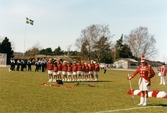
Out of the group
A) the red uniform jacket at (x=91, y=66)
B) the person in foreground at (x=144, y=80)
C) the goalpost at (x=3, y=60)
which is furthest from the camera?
the goalpost at (x=3, y=60)

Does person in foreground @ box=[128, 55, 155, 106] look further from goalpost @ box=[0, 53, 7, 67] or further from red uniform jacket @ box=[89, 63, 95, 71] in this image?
goalpost @ box=[0, 53, 7, 67]

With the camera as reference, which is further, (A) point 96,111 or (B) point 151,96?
(B) point 151,96

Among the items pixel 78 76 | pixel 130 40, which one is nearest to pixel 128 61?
pixel 130 40

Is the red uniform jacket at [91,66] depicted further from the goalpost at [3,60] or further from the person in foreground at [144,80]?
the goalpost at [3,60]

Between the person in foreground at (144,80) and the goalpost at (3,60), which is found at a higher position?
the goalpost at (3,60)

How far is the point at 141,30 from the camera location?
94.4 m

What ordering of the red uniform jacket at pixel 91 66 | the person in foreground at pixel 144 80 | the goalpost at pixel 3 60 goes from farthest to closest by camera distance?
the goalpost at pixel 3 60 → the red uniform jacket at pixel 91 66 → the person in foreground at pixel 144 80

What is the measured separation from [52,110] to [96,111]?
161 cm

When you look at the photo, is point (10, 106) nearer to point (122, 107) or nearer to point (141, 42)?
point (122, 107)

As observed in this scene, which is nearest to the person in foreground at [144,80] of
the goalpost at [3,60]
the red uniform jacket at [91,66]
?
the red uniform jacket at [91,66]

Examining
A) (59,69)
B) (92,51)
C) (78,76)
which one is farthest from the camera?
(92,51)

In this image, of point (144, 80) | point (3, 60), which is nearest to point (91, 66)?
point (144, 80)

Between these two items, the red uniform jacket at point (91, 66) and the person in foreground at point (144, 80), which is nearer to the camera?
the person in foreground at point (144, 80)

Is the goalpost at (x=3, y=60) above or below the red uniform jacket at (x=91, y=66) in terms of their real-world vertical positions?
above
